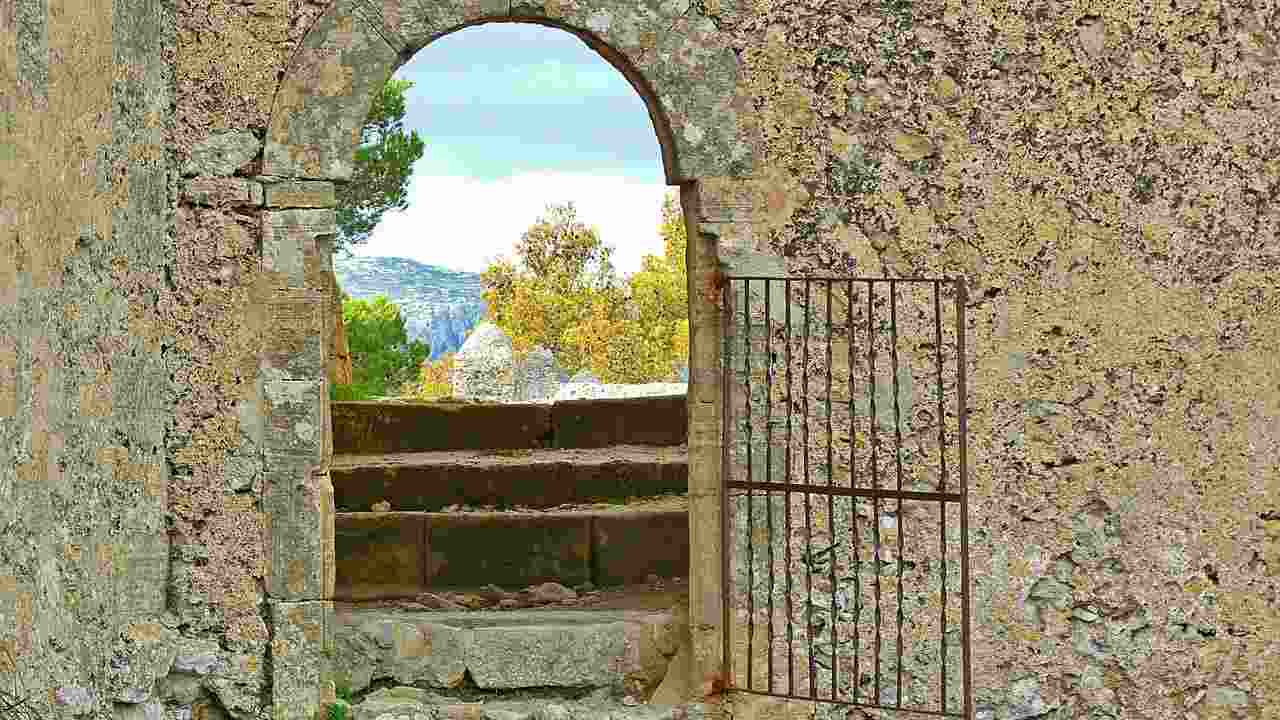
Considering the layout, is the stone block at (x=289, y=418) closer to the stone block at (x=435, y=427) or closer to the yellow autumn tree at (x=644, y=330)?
the stone block at (x=435, y=427)

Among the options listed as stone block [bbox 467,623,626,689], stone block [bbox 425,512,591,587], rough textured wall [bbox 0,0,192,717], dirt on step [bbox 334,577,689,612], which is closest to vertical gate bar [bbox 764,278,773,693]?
stone block [bbox 467,623,626,689]

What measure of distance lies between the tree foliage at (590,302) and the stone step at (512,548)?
2405 centimetres

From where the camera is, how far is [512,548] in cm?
817

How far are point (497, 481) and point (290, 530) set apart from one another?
3.48 meters

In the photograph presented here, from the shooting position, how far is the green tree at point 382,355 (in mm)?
22219

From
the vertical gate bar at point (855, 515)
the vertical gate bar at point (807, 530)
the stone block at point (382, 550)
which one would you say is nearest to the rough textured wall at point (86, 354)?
the vertical gate bar at point (807, 530)

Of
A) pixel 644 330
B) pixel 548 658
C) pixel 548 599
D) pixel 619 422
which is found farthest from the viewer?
pixel 644 330

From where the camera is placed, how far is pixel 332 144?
572cm

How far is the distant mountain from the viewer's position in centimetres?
3788

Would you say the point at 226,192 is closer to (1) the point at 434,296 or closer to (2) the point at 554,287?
(2) the point at 554,287

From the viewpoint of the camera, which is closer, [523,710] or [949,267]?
[949,267]

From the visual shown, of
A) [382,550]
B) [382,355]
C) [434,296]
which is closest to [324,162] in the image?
[382,550]

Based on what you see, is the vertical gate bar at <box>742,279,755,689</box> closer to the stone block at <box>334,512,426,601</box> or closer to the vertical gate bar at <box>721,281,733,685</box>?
the vertical gate bar at <box>721,281,733,685</box>

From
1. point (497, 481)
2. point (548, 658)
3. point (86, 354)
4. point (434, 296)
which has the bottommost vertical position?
point (548, 658)
